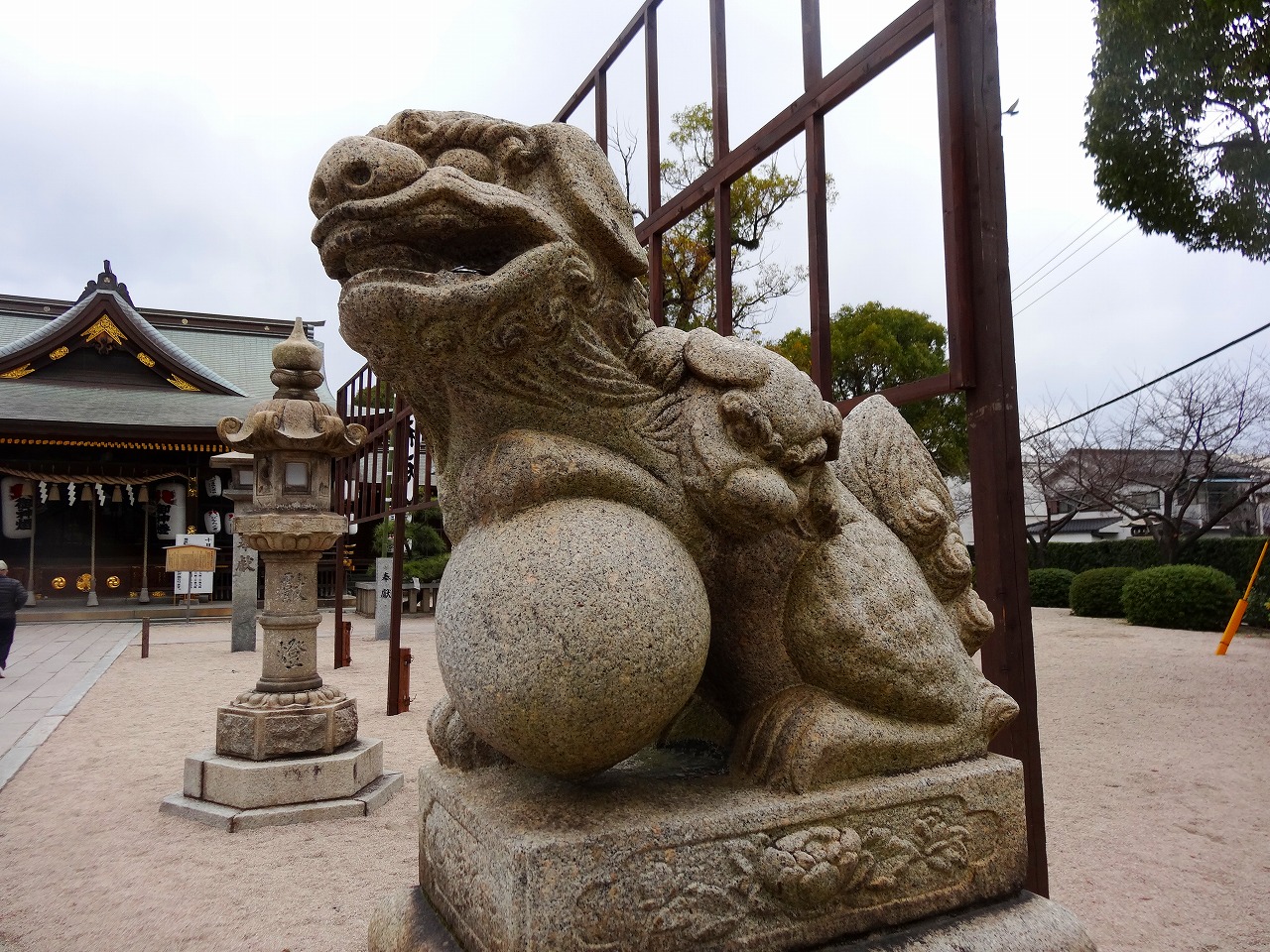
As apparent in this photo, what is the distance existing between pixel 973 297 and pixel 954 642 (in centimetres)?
91

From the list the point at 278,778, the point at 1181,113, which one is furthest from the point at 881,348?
the point at 278,778

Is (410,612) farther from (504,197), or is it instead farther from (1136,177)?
(504,197)

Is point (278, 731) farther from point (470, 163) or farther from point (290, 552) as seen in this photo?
point (470, 163)

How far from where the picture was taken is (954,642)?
175 centimetres

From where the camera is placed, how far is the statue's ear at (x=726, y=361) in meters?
1.58

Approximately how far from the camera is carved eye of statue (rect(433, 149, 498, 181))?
4.75ft

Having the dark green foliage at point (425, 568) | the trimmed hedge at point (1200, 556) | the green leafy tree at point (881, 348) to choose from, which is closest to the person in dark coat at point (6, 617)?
the dark green foliage at point (425, 568)

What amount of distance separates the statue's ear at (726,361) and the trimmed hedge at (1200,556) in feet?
44.0

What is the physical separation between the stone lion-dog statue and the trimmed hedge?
13180 millimetres

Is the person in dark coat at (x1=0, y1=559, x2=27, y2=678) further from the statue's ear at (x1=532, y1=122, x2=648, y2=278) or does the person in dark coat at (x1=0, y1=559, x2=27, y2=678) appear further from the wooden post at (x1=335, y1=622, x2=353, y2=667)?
the statue's ear at (x1=532, y1=122, x2=648, y2=278)

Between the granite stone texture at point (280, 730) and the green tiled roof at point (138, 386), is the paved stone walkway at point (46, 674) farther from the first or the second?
the green tiled roof at point (138, 386)

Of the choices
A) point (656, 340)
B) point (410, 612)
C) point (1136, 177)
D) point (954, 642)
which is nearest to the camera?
point (656, 340)

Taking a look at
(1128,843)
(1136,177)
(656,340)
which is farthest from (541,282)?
(1136,177)

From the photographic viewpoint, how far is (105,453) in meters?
14.6
